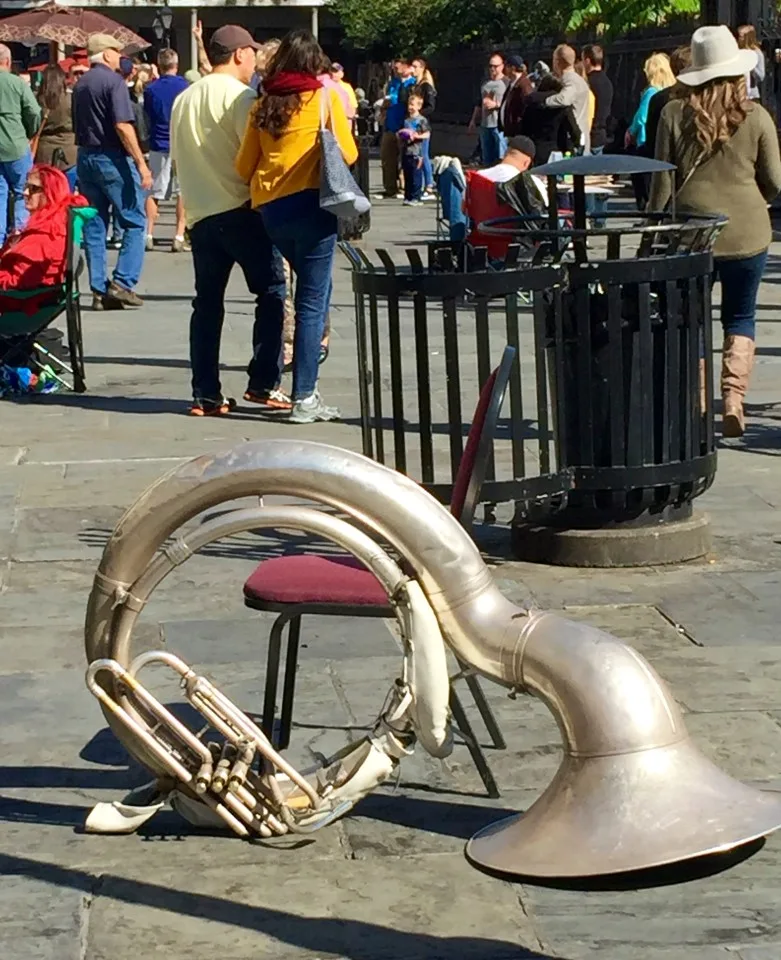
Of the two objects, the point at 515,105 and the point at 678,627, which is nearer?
the point at 678,627

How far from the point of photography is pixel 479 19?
124 ft

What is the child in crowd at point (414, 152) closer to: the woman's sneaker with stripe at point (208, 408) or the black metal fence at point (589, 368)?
the woman's sneaker with stripe at point (208, 408)

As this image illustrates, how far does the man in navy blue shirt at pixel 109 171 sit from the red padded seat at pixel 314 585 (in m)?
8.83

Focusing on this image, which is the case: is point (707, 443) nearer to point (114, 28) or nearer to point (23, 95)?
point (23, 95)

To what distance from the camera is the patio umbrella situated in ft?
91.3

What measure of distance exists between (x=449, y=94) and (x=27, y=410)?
114 feet

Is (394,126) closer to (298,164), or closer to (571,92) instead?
(571,92)

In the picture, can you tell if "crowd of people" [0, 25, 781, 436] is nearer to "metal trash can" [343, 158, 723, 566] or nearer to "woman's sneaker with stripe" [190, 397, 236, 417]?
"woman's sneaker with stripe" [190, 397, 236, 417]

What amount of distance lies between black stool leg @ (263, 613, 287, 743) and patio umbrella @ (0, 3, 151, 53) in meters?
23.5

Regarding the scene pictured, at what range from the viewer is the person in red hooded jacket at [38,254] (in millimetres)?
9633

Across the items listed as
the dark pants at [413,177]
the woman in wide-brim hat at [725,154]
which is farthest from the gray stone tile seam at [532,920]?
the dark pants at [413,177]

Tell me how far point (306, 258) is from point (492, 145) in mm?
13154

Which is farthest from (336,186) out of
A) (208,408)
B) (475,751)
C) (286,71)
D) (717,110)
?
(475,751)

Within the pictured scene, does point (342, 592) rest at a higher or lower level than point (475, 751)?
higher
